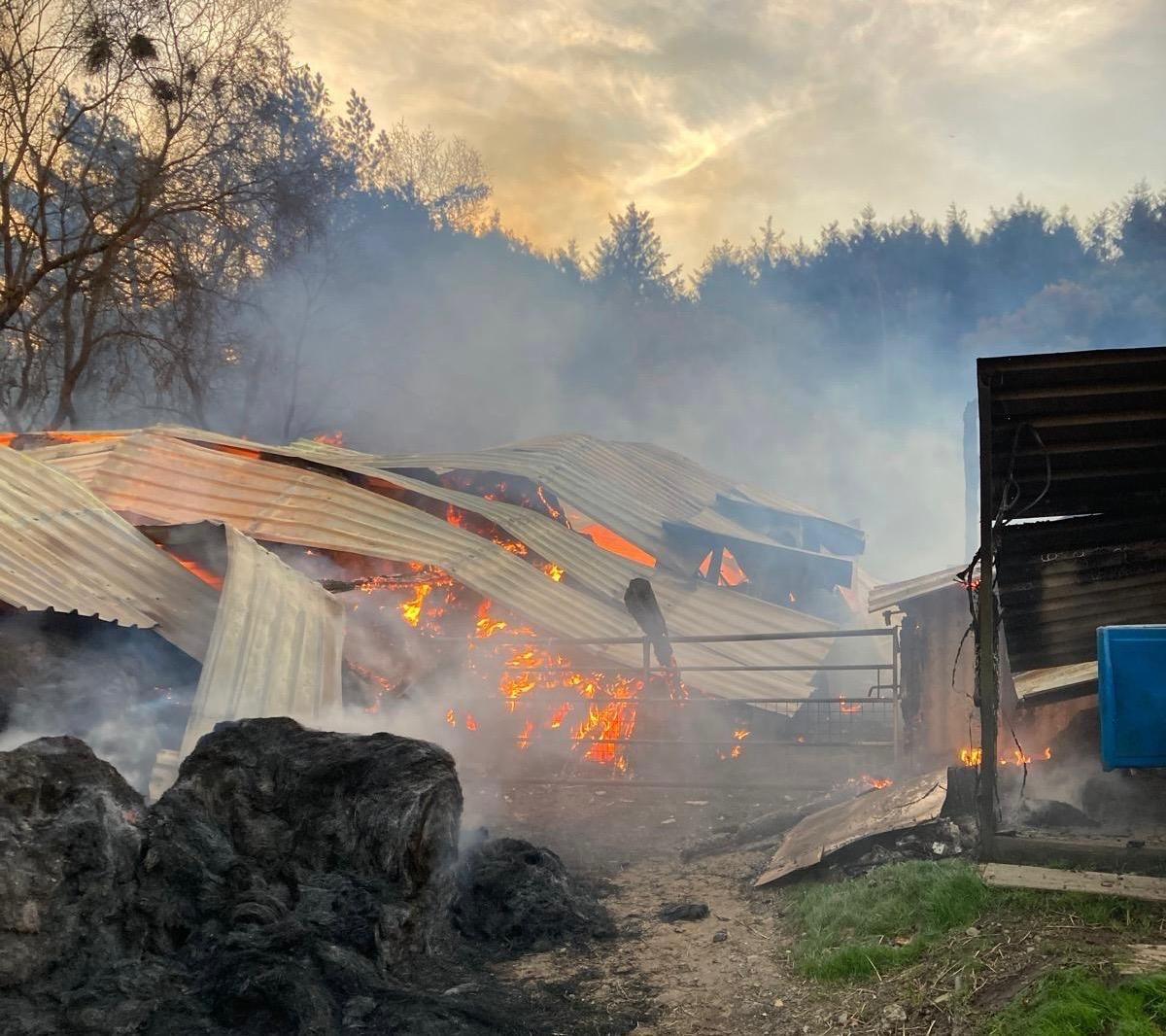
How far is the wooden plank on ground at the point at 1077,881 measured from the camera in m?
5.37

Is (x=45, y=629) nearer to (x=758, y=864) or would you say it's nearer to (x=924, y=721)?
(x=758, y=864)

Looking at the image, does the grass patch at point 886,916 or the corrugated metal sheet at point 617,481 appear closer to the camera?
the grass patch at point 886,916

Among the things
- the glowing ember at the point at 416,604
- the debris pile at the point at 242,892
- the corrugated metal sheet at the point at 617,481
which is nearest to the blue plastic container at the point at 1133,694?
the debris pile at the point at 242,892

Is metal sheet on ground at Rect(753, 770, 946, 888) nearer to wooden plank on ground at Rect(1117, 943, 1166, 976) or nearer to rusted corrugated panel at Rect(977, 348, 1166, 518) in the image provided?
rusted corrugated panel at Rect(977, 348, 1166, 518)

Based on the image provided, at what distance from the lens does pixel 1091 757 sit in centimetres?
870

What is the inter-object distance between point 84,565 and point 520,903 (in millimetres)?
5609

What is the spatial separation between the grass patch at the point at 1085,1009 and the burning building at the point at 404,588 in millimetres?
6105

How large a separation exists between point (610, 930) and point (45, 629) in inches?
211

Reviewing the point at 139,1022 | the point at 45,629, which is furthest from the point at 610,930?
the point at 45,629

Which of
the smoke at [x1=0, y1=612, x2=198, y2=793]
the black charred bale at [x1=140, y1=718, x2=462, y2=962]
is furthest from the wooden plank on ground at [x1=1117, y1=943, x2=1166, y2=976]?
the smoke at [x1=0, y1=612, x2=198, y2=793]

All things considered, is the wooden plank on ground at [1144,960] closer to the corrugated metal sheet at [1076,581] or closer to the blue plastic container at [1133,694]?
the blue plastic container at [1133,694]

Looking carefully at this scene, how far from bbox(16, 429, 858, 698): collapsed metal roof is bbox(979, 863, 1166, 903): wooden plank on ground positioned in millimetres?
8717

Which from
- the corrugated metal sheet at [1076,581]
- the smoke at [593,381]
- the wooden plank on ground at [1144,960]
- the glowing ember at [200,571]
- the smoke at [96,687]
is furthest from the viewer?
the smoke at [593,381]

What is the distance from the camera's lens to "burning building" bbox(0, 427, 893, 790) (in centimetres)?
949
